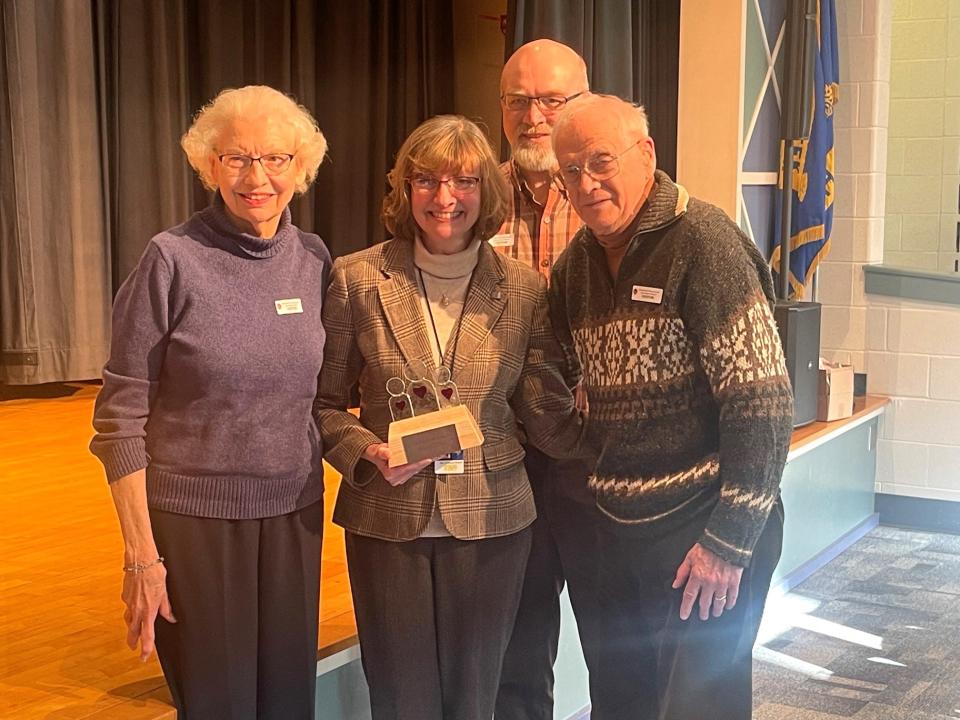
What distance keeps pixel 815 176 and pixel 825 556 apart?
5.05ft

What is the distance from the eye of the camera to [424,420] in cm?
196

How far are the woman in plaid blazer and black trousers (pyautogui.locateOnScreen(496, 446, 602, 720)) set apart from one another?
163 millimetres

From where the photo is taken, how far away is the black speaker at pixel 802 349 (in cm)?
434

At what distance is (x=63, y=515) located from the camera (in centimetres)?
354

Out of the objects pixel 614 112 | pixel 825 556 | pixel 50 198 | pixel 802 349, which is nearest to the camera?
pixel 614 112

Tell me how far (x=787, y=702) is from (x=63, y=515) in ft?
7.22

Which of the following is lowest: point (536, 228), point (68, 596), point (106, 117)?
point (68, 596)

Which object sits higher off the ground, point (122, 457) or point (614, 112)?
point (614, 112)

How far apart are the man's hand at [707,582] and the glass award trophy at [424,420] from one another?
16.0 inches

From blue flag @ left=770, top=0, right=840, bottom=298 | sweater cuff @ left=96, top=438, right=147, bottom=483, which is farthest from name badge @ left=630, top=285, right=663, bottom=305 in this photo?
blue flag @ left=770, top=0, right=840, bottom=298

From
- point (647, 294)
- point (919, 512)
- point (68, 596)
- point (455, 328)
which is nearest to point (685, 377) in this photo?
point (647, 294)

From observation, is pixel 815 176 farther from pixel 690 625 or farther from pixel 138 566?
pixel 138 566

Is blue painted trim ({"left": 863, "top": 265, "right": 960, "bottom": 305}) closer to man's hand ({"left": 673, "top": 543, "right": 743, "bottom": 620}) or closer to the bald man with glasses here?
the bald man with glasses

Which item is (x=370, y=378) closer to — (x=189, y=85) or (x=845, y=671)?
(x=845, y=671)
